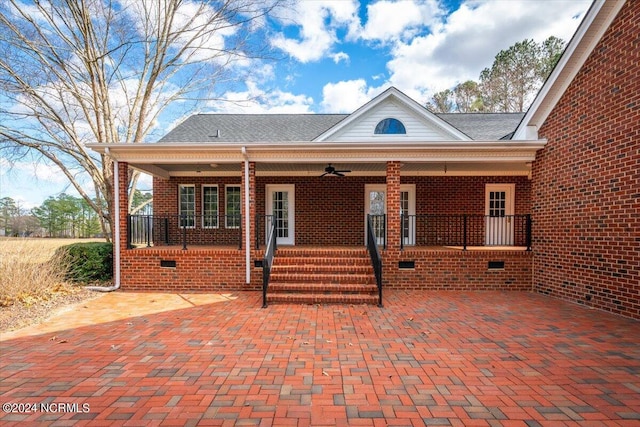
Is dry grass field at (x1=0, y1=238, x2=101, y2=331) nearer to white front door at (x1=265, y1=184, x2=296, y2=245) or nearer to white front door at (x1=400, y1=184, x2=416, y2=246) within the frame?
white front door at (x1=265, y1=184, x2=296, y2=245)

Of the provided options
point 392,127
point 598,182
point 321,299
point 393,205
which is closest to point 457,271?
point 393,205

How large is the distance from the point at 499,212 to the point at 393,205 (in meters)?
Answer: 5.26

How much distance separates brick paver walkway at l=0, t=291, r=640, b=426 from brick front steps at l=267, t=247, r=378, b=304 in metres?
0.77

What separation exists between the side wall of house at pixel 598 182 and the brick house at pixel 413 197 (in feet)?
0.08

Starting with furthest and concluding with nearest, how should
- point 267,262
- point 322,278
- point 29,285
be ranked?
point 322,278
point 267,262
point 29,285

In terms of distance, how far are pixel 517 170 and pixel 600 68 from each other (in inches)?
176

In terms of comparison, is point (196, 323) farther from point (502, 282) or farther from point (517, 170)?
point (517, 170)

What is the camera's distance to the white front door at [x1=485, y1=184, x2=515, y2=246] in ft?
31.7

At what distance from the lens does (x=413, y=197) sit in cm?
977

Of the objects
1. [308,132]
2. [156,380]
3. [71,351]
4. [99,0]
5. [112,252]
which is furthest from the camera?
[308,132]

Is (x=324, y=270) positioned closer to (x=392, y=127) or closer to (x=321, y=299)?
(x=321, y=299)

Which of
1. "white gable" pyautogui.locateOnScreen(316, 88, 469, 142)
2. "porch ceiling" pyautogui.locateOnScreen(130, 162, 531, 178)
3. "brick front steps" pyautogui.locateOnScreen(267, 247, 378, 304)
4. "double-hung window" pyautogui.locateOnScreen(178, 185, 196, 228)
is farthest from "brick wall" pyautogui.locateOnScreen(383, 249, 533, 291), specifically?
"double-hung window" pyautogui.locateOnScreen(178, 185, 196, 228)

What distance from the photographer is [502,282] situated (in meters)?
6.98

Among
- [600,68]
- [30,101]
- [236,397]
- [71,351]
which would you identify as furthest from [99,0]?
[600,68]
